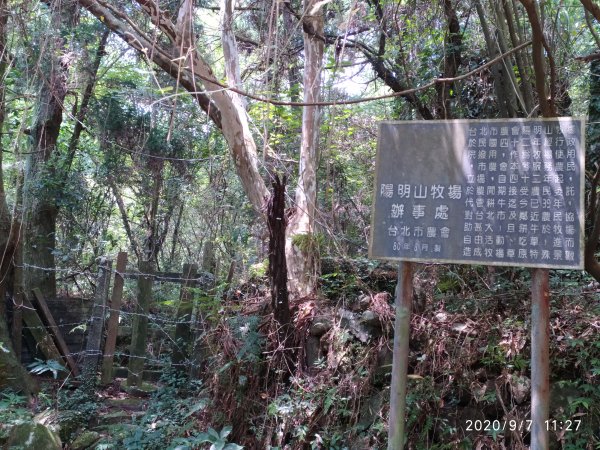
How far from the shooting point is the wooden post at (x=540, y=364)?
3.38m

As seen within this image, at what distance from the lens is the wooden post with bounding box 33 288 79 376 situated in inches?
272

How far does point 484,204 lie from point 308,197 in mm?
2653

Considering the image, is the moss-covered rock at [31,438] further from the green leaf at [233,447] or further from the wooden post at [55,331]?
the wooden post at [55,331]

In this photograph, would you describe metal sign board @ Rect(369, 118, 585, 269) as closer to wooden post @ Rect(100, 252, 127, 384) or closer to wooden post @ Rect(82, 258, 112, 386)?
wooden post @ Rect(82, 258, 112, 386)

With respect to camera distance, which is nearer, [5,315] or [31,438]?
[31,438]

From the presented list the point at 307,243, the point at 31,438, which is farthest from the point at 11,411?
the point at 307,243

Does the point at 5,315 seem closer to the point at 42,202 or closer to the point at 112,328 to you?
the point at 112,328

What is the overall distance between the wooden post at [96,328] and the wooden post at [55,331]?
94 cm

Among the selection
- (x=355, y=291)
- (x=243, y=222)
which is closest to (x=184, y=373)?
(x=355, y=291)

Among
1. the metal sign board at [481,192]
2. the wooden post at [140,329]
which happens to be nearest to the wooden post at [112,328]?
the wooden post at [140,329]

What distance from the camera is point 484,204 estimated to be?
3553 mm

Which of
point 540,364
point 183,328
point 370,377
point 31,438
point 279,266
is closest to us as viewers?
point 540,364

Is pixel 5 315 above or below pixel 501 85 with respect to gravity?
below

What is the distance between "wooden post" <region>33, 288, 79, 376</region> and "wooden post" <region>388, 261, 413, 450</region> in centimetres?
466
